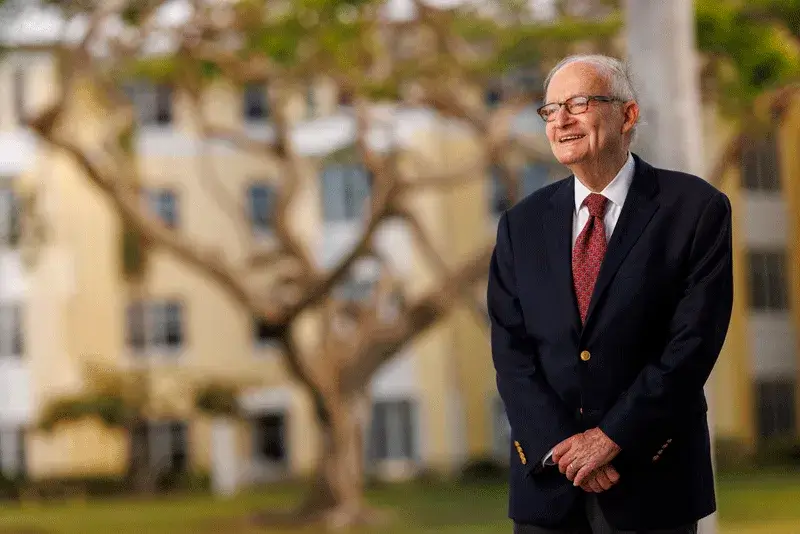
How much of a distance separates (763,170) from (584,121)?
99.8ft

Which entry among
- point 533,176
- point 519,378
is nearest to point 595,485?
point 519,378

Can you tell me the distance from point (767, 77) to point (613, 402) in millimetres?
14238

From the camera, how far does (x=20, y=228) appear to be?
72.1 ft

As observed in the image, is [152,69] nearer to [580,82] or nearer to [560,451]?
[580,82]

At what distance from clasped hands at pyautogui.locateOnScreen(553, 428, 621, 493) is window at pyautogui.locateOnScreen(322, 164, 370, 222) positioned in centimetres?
3075

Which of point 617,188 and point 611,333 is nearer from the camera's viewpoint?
point 611,333

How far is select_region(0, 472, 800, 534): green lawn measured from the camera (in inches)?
841

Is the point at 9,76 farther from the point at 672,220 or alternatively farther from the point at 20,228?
the point at 672,220

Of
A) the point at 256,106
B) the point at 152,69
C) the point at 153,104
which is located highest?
the point at 153,104

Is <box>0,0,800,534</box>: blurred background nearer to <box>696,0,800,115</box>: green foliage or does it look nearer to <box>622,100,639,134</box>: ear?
<box>696,0,800,115</box>: green foliage

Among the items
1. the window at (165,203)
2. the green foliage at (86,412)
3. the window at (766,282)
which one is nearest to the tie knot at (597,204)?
the green foliage at (86,412)

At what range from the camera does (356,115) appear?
20.8 m

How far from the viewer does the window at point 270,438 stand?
3416 centimetres

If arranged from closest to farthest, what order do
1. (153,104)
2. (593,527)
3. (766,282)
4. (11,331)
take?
(593,527), (766,282), (11,331), (153,104)
